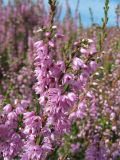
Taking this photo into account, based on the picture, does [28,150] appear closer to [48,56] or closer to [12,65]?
[48,56]

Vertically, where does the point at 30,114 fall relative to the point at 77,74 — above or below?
below

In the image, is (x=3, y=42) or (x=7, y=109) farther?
(x=3, y=42)

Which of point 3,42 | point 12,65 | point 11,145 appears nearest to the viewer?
point 11,145

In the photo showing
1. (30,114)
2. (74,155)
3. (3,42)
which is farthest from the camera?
(3,42)

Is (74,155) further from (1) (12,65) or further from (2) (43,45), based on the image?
(1) (12,65)

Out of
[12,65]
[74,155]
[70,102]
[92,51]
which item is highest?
[92,51]

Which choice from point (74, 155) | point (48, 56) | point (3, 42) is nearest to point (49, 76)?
point (48, 56)

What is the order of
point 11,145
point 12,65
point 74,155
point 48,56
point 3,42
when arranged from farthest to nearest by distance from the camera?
point 3,42 → point 12,65 → point 74,155 → point 11,145 → point 48,56

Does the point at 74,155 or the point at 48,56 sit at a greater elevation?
the point at 48,56

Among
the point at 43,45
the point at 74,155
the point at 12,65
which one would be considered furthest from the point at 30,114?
the point at 12,65
